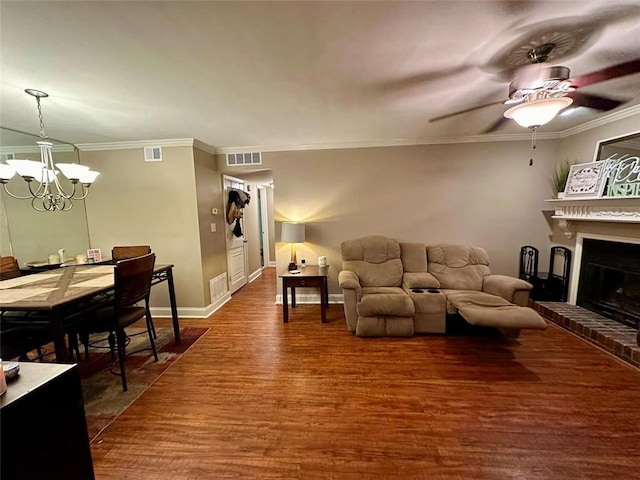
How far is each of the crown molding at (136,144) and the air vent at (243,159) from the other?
2.11 ft

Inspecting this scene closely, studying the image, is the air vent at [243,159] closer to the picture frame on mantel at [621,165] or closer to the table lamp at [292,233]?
the table lamp at [292,233]

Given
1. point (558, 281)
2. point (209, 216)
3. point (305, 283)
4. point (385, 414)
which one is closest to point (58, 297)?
point (209, 216)

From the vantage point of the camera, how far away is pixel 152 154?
11.4ft

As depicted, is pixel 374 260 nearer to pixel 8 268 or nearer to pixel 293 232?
pixel 293 232

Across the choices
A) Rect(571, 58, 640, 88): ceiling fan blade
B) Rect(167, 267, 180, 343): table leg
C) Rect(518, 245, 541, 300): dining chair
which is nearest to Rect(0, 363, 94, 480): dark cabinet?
→ Rect(167, 267, 180, 343): table leg

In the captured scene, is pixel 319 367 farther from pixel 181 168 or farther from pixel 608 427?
pixel 181 168

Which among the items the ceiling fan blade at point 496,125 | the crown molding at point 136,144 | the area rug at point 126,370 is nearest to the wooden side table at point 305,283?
the area rug at point 126,370

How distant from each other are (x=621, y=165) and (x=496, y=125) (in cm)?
134

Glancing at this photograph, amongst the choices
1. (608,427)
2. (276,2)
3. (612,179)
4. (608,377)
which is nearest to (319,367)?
(608,427)

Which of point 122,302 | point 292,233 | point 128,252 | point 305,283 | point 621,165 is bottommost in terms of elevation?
point 305,283

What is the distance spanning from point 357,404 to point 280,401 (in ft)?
1.98

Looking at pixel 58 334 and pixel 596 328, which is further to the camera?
pixel 596 328

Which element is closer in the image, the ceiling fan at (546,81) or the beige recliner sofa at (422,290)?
the ceiling fan at (546,81)

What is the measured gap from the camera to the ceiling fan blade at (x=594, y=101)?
7.16 ft
